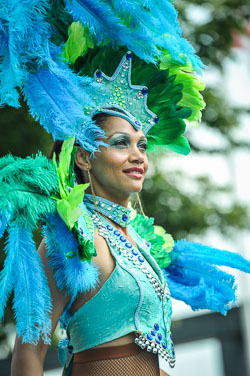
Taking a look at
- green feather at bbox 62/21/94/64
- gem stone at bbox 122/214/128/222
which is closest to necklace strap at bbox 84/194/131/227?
gem stone at bbox 122/214/128/222

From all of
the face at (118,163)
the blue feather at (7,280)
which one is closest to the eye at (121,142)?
the face at (118,163)

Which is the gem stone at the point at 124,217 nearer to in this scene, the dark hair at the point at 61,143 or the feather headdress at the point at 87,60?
the dark hair at the point at 61,143

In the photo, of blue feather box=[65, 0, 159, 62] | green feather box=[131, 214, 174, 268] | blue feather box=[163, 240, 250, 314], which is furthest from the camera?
green feather box=[131, 214, 174, 268]

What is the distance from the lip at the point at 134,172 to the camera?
2683 millimetres

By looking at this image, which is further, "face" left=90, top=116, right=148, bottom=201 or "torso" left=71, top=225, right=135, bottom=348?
"face" left=90, top=116, right=148, bottom=201

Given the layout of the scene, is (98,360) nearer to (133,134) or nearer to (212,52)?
(133,134)

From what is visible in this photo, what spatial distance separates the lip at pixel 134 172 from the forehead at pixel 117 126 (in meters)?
0.15

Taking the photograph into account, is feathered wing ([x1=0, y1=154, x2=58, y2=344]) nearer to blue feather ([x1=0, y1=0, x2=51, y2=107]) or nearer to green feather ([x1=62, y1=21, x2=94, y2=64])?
blue feather ([x1=0, y1=0, x2=51, y2=107])

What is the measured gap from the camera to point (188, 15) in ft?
18.5

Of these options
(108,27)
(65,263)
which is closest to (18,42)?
(108,27)

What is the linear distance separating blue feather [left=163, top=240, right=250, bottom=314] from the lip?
67 centimetres

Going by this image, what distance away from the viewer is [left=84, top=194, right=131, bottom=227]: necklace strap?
8.94 ft

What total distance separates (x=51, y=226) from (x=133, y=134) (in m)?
0.63

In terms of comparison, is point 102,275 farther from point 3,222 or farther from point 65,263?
point 3,222
